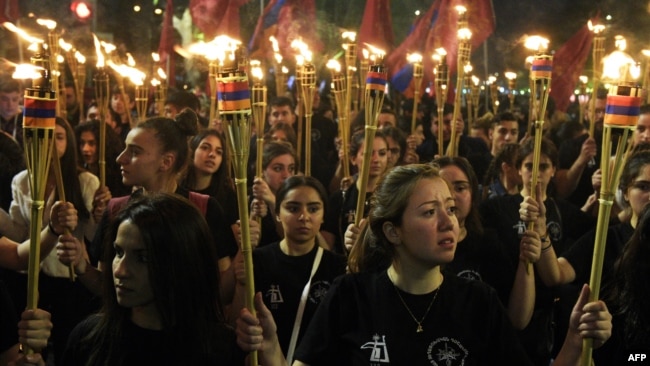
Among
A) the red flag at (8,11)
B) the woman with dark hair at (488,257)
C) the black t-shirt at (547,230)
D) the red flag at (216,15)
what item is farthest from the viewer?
the red flag at (216,15)

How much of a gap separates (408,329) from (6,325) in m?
1.46

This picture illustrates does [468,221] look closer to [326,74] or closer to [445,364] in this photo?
[445,364]

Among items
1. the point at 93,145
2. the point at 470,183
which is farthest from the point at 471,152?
the point at 470,183

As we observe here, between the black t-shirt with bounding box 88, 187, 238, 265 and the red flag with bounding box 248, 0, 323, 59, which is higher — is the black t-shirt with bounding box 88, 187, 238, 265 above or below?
below

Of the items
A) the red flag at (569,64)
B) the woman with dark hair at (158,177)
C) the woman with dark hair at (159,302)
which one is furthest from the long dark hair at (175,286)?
the red flag at (569,64)

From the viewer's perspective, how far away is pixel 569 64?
1148cm

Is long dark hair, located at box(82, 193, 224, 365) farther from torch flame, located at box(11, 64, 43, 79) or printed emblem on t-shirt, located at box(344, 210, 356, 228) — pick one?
printed emblem on t-shirt, located at box(344, 210, 356, 228)

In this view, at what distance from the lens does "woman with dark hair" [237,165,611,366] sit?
297 cm

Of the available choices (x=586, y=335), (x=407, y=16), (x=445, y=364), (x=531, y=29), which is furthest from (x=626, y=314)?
(x=531, y=29)

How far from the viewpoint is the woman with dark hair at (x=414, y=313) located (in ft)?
9.76

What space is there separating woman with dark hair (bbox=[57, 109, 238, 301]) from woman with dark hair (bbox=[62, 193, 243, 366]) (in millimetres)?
1509

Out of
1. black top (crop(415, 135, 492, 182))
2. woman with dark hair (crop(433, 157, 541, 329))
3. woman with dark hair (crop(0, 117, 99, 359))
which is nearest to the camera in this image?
woman with dark hair (crop(433, 157, 541, 329))

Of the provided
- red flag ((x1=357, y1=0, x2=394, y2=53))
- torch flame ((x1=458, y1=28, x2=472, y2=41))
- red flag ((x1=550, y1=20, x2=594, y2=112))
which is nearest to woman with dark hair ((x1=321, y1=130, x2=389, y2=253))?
torch flame ((x1=458, y1=28, x2=472, y2=41))

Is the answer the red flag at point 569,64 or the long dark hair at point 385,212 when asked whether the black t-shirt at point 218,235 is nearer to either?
the long dark hair at point 385,212
